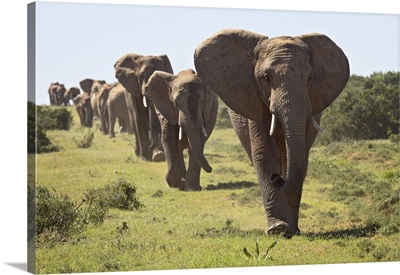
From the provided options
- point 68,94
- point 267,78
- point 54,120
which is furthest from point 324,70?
point 68,94

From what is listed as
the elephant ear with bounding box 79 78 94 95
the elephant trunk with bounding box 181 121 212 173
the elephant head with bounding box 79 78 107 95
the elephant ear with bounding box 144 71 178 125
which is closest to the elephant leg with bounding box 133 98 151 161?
the elephant head with bounding box 79 78 107 95

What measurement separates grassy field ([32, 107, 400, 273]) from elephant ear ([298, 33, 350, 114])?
63.5 inches

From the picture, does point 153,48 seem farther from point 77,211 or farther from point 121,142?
point 121,142

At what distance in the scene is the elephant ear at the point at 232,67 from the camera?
40.5 ft

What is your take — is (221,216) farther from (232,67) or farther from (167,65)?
(167,65)

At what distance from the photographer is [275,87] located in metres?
11.7

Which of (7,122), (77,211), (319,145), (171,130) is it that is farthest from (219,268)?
(319,145)

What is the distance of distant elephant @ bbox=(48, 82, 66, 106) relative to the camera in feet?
43.7

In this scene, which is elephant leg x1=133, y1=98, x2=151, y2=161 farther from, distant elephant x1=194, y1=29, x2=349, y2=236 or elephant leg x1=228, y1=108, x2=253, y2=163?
distant elephant x1=194, y1=29, x2=349, y2=236

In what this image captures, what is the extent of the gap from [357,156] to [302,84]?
7.32 metres

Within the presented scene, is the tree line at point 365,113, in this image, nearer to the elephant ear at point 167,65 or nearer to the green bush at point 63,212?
the elephant ear at point 167,65

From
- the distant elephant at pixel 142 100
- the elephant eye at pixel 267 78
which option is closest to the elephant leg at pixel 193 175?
the distant elephant at pixel 142 100

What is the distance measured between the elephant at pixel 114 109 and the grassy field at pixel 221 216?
898cm

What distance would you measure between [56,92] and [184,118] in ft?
7.53
